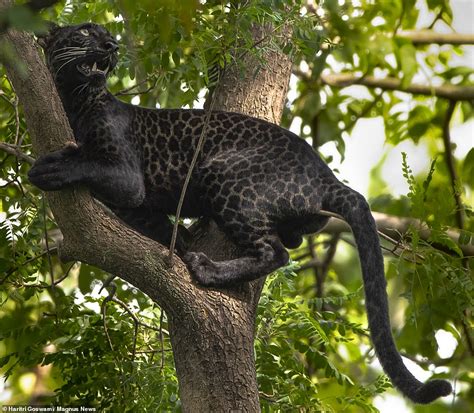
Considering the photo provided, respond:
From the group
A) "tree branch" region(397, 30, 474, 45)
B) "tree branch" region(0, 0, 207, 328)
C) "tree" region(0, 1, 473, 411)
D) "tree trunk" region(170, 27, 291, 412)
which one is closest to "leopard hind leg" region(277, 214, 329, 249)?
"tree" region(0, 1, 473, 411)

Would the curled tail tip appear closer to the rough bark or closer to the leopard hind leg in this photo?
the rough bark

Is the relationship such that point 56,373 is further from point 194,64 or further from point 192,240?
point 194,64

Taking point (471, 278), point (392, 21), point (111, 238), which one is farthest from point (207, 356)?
point (392, 21)

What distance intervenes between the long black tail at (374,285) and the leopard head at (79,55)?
1.42 m

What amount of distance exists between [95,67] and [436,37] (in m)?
3.65

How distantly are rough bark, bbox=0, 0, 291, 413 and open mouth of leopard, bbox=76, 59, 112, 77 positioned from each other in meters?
0.79

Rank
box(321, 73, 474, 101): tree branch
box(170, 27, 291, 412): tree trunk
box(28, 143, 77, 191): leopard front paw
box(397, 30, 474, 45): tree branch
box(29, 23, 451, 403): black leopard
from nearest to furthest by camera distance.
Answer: box(28, 143, 77, 191): leopard front paw → box(170, 27, 291, 412): tree trunk → box(29, 23, 451, 403): black leopard → box(321, 73, 474, 101): tree branch → box(397, 30, 474, 45): tree branch

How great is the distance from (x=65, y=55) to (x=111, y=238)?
47.0 inches

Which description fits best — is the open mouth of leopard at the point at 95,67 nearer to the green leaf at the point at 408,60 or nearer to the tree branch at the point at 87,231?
the tree branch at the point at 87,231

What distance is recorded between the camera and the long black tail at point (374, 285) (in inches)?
167

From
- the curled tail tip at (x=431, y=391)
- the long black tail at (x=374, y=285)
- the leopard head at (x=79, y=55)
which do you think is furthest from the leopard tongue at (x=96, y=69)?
the curled tail tip at (x=431, y=391)

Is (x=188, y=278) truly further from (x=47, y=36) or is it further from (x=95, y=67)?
(x=47, y=36)

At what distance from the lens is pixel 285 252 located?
4.74 metres

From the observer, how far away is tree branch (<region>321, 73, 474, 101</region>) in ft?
23.4
